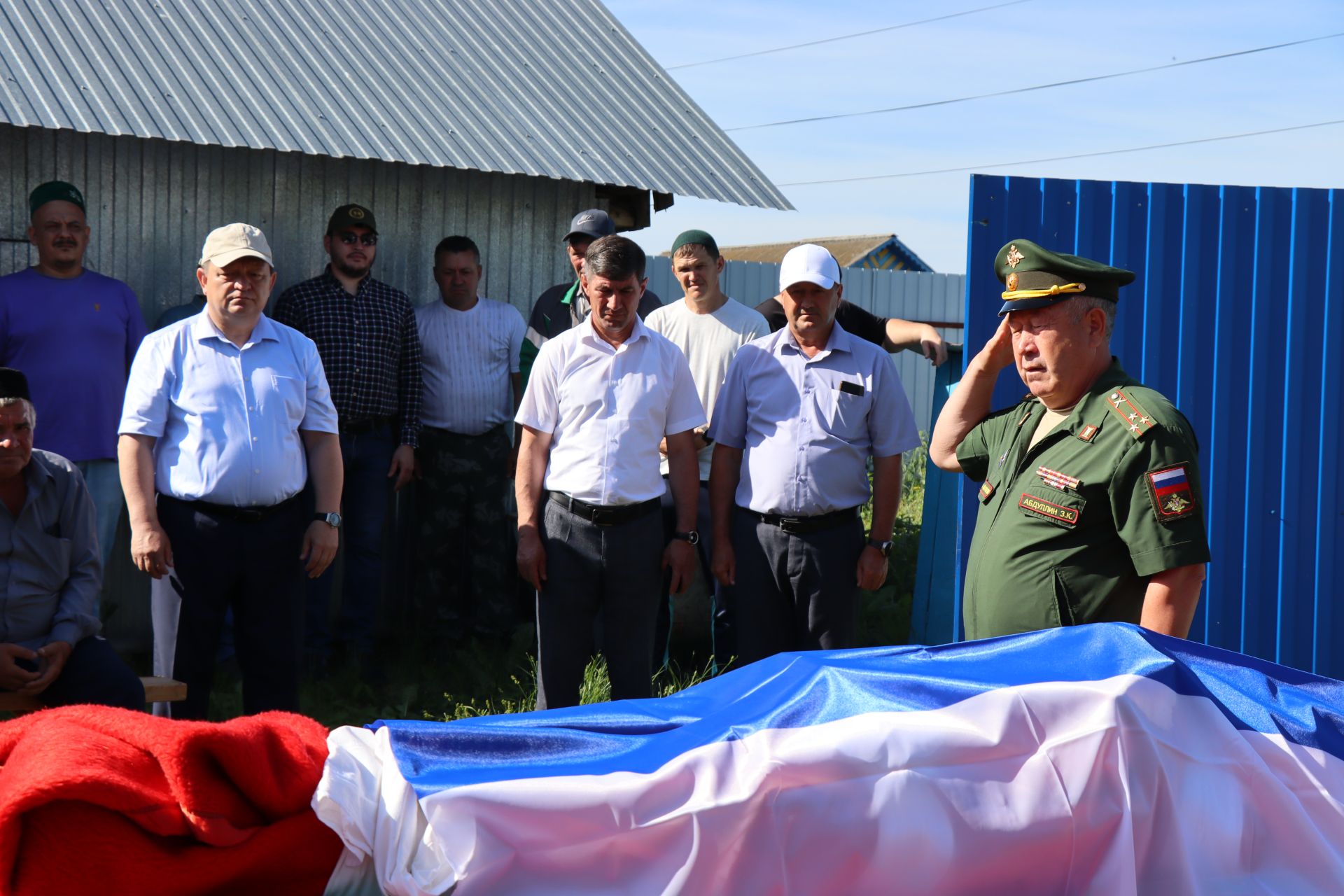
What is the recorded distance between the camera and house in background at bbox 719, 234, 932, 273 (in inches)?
1435

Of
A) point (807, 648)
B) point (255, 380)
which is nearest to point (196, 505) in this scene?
point (255, 380)

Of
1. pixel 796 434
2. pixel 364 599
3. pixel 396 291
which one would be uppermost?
pixel 396 291

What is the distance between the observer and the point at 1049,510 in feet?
11.4

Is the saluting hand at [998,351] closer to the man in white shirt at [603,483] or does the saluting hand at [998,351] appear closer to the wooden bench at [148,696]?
the man in white shirt at [603,483]

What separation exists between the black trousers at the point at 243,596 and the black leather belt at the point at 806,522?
1.85 meters

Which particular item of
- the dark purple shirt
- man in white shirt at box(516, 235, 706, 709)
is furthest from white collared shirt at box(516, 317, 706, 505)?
the dark purple shirt

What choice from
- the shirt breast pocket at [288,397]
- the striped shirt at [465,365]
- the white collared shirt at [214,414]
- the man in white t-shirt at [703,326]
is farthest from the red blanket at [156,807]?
the striped shirt at [465,365]

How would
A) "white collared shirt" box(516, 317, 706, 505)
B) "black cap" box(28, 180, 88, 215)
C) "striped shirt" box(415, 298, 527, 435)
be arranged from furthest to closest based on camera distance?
"striped shirt" box(415, 298, 527, 435) < "black cap" box(28, 180, 88, 215) < "white collared shirt" box(516, 317, 706, 505)

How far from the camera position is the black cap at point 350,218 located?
259 inches

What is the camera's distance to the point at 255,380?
16.3 ft

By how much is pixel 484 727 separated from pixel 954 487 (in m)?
4.57

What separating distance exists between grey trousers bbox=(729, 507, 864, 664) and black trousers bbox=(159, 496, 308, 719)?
5.78 ft

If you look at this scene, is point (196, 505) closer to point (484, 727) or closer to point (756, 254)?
point (484, 727)

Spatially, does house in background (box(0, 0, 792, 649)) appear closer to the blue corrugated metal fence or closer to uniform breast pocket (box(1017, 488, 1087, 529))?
the blue corrugated metal fence
